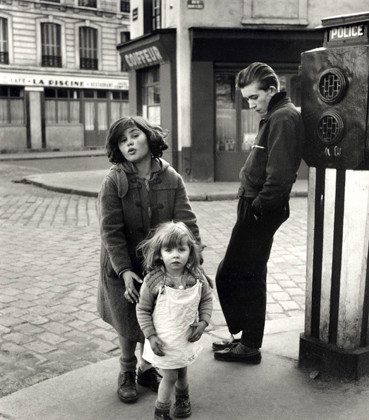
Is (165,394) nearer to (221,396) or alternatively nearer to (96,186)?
(221,396)

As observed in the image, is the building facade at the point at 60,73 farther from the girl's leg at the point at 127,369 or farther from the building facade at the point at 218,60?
the girl's leg at the point at 127,369

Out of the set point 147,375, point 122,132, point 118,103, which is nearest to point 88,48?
point 118,103

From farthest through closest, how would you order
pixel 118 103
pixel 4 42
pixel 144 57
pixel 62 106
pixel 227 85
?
pixel 118 103 → pixel 62 106 → pixel 4 42 → pixel 144 57 → pixel 227 85

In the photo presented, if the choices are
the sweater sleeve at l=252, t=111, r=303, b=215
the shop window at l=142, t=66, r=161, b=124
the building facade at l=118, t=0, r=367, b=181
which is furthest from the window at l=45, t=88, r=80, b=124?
the sweater sleeve at l=252, t=111, r=303, b=215

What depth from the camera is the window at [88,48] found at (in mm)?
31281

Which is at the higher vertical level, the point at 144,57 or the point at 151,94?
the point at 144,57

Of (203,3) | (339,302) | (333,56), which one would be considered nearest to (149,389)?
(339,302)

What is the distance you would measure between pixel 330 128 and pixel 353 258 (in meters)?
0.69

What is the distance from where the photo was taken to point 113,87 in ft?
106

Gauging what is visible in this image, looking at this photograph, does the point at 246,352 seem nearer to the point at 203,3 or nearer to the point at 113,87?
the point at 203,3

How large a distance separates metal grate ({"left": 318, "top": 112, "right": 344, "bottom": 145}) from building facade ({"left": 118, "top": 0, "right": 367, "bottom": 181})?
11070 mm

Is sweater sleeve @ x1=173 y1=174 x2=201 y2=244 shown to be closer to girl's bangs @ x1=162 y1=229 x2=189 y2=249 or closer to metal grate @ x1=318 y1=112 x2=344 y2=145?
girl's bangs @ x1=162 y1=229 x2=189 y2=249

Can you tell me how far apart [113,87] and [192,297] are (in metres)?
30.6

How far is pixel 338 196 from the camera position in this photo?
310 cm
